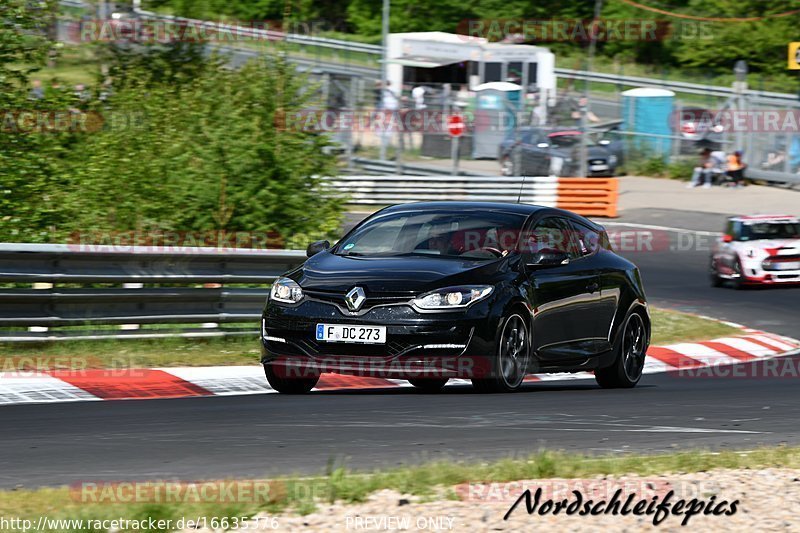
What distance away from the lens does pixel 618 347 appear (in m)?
11.2

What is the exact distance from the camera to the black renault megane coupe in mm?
9289

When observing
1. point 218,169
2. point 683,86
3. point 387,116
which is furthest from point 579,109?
point 218,169

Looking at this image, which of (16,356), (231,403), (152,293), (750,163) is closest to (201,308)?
(152,293)

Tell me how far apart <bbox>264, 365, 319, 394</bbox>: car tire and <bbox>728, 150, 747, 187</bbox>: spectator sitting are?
2820 centimetres

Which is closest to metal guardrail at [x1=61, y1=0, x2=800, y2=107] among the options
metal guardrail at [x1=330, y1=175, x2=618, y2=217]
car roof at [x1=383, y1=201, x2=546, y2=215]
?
metal guardrail at [x1=330, y1=175, x2=618, y2=217]

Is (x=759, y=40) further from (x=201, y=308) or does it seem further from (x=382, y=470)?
(x=382, y=470)

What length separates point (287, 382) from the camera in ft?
33.1

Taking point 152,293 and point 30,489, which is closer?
point 30,489

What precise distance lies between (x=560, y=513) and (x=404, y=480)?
823 mm

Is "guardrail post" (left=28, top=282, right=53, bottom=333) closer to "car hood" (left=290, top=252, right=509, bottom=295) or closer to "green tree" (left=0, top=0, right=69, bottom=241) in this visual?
"car hood" (left=290, top=252, right=509, bottom=295)

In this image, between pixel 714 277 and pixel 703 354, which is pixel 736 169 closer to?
pixel 714 277

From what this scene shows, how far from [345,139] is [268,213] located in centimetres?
1935

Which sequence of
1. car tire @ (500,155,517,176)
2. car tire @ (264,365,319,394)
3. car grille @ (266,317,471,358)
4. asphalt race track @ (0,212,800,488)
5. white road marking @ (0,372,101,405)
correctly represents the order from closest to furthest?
asphalt race track @ (0,212,800,488)
car grille @ (266,317,471,358)
white road marking @ (0,372,101,405)
car tire @ (264,365,319,394)
car tire @ (500,155,517,176)

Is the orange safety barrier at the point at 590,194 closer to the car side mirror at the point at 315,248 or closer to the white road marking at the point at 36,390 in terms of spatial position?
the car side mirror at the point at 315,248
